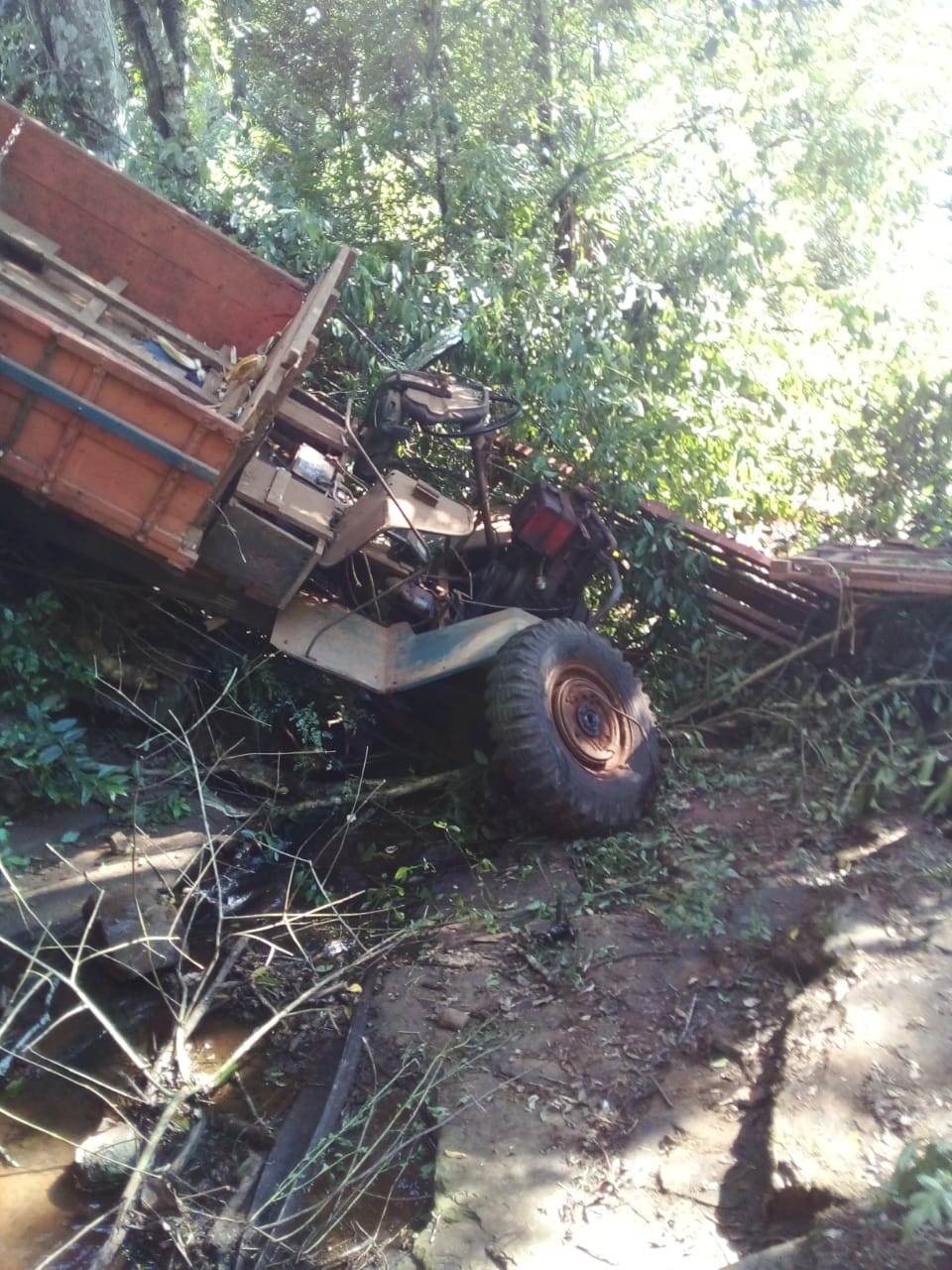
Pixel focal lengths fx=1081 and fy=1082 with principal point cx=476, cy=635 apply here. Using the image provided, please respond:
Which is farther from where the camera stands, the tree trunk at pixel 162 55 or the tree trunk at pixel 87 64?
the tree trunk at pixel 162 55

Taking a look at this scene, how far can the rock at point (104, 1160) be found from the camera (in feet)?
10.1

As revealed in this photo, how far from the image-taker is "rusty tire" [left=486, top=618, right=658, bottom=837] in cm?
496

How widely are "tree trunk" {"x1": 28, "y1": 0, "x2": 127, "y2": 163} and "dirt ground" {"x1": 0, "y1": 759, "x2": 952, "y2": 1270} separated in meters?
4.60

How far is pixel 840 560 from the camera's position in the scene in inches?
241

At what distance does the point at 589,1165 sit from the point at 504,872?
1.80 metres

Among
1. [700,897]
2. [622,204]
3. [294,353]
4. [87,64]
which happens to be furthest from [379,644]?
[87,64]

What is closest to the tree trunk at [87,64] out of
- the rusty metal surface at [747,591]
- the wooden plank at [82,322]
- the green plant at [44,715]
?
the wooden plank at [82,322]

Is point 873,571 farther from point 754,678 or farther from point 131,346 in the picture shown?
point 131,346

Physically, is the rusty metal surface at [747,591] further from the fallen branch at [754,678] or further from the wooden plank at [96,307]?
the wooden plank at [96,307]

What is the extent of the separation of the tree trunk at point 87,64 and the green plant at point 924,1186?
6932mm

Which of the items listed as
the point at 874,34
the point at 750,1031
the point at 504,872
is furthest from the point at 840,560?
the point at 874,34

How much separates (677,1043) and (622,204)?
5.86 metres

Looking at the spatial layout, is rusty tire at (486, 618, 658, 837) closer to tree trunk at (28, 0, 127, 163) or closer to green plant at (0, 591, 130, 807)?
green plant at (0, 591, 130, 807)

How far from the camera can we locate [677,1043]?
379cm
